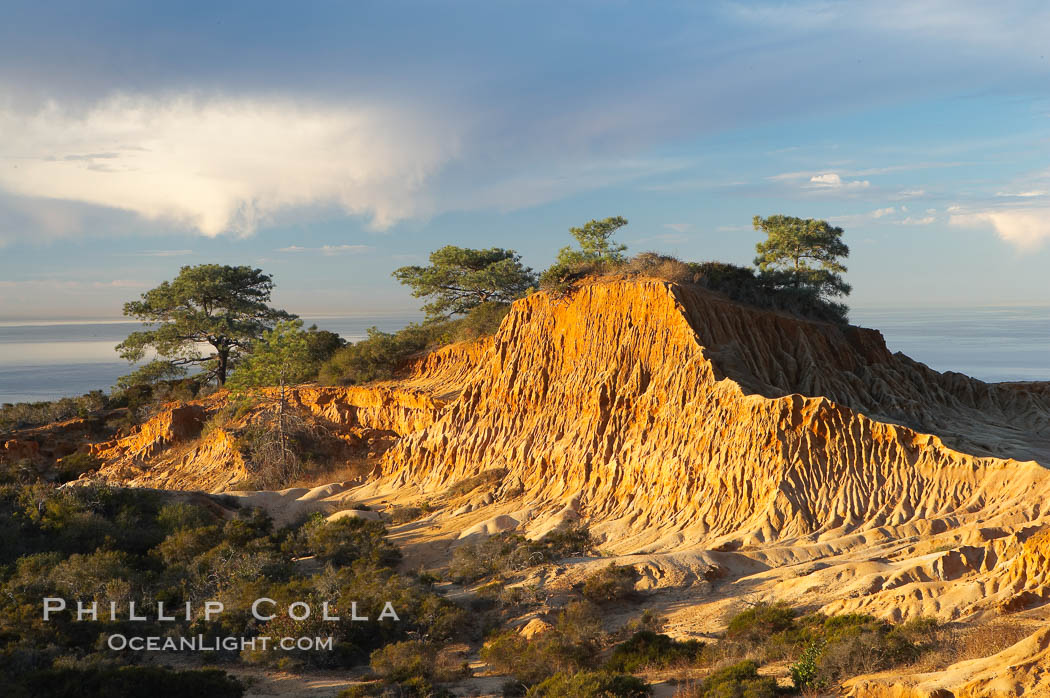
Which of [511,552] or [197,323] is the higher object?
[197,323]

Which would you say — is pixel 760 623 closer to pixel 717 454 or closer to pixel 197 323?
pixel 717 454

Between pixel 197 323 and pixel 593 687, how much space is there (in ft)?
126

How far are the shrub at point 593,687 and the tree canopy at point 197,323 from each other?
3583 centimetres

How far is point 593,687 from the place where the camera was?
42.0ft

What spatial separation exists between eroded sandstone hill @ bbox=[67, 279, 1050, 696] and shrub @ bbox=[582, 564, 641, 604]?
677 millimetres

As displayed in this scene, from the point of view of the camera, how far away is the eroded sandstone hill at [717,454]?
1714 centimetres

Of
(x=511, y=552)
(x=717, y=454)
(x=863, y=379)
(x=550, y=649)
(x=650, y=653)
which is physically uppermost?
(x=863, y=379)

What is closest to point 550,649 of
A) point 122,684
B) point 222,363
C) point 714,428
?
point 122,684

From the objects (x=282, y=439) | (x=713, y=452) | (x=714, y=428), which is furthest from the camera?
(x=282, y=439)

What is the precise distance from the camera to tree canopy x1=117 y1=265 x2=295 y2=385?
4534 cm

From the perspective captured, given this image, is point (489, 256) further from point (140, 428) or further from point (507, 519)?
point (507, 519)

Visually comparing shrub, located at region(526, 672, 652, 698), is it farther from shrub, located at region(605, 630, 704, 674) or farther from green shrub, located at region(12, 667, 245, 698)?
green shrub, located at region(12, 667, 245, 698)

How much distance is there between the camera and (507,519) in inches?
980

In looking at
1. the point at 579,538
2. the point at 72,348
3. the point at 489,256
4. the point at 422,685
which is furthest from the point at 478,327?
the point at 72,348
